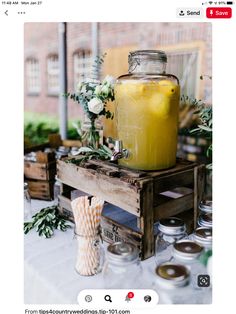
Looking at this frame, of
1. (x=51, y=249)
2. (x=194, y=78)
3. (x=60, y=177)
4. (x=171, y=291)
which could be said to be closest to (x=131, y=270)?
(x=171, y=291)

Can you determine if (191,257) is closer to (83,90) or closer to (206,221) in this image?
(206,221)

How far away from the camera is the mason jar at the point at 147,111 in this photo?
27.6 inches

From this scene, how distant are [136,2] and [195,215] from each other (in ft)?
1.64

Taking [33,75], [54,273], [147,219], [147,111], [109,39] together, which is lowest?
[54,273]

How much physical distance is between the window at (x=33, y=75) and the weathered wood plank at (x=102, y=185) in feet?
11.7

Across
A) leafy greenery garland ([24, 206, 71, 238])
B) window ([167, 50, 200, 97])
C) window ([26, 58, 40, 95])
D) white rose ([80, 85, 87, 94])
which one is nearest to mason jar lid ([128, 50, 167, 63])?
white rose ([80, 85, 87, 94])

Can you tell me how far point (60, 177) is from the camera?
91 centimetres

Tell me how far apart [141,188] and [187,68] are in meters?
2.56

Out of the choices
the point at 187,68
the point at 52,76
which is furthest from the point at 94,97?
the point at 52,76

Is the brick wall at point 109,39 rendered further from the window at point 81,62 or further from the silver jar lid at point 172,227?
the silver jar lid at point 172,227

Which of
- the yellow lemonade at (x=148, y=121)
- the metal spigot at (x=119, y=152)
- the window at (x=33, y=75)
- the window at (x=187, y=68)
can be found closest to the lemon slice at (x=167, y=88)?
the yellow lemonade at (x=148, y=121)

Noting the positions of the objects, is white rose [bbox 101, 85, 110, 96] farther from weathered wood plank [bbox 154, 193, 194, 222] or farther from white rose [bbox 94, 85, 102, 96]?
weathered wood plank [bbox 154, 193, 194, 222]

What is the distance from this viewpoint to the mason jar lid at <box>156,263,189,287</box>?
571 millimetres

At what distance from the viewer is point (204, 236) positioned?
674 mm
